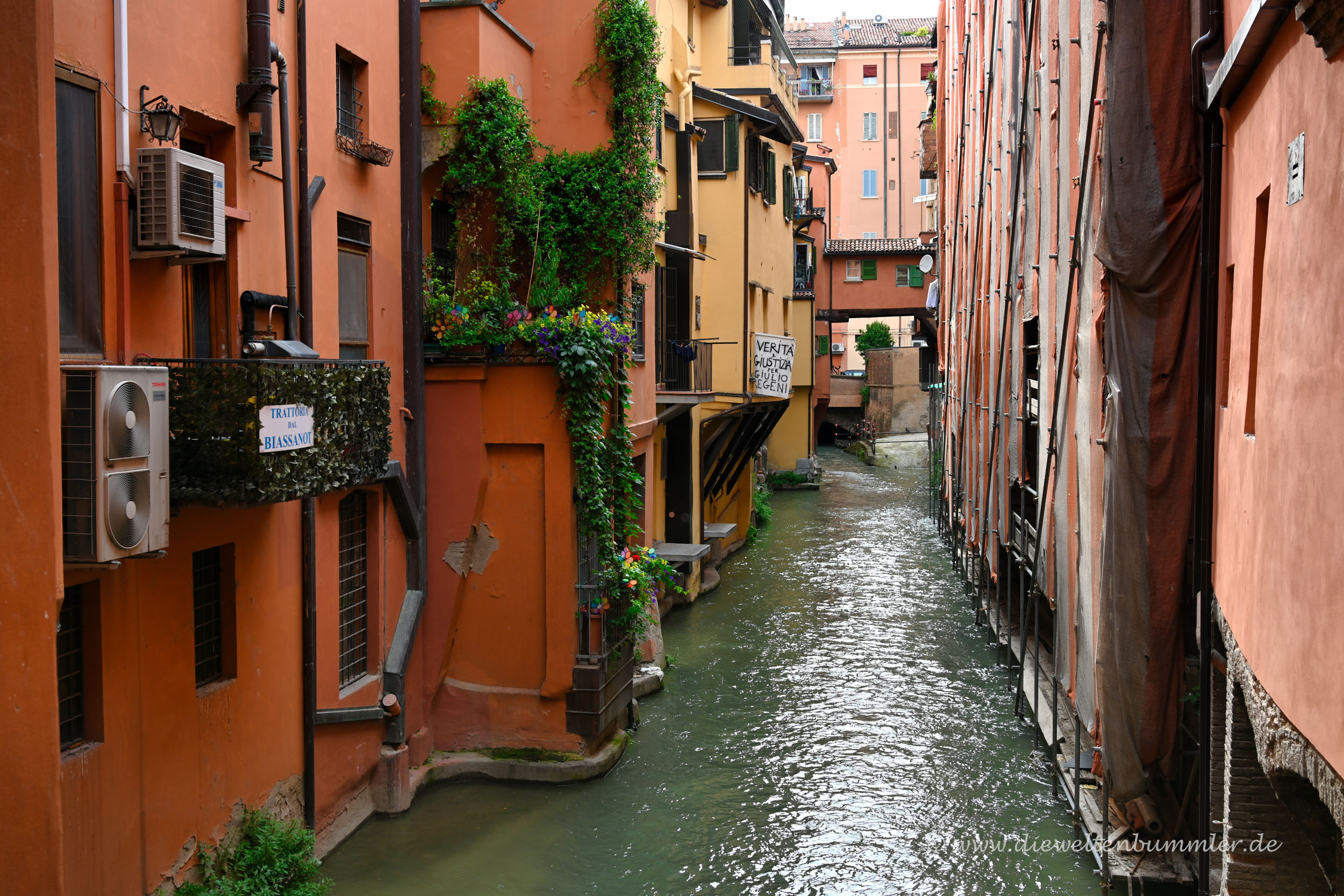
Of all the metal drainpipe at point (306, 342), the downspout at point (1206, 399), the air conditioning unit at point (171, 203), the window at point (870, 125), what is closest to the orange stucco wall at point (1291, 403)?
the downspout at point (1206, 399)

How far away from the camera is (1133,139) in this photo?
789 centimetres

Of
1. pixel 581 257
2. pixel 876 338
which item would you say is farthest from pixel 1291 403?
pixel 876 338

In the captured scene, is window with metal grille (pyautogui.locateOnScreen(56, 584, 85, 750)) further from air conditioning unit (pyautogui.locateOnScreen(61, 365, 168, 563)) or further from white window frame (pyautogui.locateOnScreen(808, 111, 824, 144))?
white window frame (pyautogui.locateOnScreen(808, 111, 824, 144))

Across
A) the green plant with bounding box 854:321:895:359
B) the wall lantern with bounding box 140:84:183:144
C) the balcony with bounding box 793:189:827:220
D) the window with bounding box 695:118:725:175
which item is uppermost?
the balcony with bounding box 793:189:827:220

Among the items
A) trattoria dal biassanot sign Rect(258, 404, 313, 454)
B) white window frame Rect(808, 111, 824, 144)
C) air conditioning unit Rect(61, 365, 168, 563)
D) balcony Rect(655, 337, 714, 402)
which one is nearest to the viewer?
air conditioning unit Rect(61, 365, 168, 563)

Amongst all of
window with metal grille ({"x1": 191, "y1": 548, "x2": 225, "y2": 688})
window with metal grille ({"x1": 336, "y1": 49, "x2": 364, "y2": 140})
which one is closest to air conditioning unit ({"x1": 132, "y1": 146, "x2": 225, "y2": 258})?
window with metal grille ({"x1": 191, "y1": 548, "x2": 225, "y2": 688})

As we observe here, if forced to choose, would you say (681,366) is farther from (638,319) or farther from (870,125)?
(870,125)

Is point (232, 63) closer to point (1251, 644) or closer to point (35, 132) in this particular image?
point (35, 132)

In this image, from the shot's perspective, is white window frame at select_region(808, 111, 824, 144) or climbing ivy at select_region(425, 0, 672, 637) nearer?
climbing ivy at select_region(425, 0, 672, 637)

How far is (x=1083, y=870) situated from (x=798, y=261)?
32.6m

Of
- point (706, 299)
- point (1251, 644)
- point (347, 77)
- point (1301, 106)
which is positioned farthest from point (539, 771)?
point (706, 299)

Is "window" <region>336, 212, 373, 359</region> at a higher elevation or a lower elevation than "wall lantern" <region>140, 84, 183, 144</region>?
lower

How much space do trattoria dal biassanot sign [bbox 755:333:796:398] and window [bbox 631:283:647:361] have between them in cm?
760

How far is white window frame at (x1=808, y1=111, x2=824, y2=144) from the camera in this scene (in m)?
62.8
